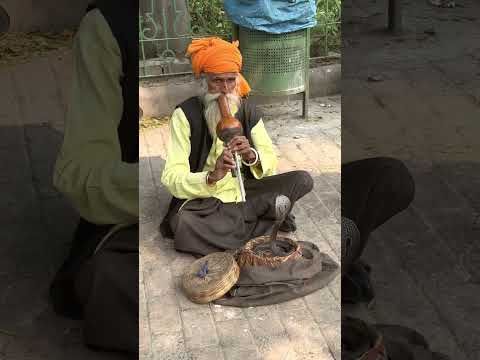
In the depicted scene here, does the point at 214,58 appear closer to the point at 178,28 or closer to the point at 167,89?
the point at 178,28

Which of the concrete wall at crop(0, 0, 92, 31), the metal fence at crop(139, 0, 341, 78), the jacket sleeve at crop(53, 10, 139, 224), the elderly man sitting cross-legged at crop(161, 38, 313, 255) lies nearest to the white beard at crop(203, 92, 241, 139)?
the elderly man sitting cross-legged at crop(161, 38, 313, 255)

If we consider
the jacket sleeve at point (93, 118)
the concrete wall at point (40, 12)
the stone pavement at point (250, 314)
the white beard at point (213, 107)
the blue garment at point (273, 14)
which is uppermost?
the concrete wall at point (40, 12)

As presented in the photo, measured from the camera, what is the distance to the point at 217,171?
75.0 inches

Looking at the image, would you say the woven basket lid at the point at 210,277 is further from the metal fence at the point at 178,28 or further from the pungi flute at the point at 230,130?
the metal fence at the point at 178,28

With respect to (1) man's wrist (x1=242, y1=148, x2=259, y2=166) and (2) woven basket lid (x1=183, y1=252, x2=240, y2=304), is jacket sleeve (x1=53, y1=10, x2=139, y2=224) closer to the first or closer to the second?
(1) man's wrist (x1=242, y1=148, x2=259, y2=166)

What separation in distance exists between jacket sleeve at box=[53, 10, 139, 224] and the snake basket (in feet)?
4.03

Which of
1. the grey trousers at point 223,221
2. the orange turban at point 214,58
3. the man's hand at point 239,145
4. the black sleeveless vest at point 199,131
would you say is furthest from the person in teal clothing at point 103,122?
the grey trousers at point 223,221

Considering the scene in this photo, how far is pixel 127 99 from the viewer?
74cm

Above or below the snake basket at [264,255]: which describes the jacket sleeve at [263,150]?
above

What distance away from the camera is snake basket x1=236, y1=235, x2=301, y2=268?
6.78 feet

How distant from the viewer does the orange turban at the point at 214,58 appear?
132 cm

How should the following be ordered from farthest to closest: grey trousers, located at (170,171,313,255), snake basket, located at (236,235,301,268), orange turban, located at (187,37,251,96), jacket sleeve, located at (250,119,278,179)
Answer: grey trousers, located at (170,171,313,255)
snake basket, located at (236,235,301,268)
jacket sleeve, located at (250,119,278,179)
orange turban, located at (187,37,251,96)

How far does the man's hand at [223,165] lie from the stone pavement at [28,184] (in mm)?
833

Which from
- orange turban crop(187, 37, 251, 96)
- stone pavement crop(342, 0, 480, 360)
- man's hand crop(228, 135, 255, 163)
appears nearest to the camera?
stone pavement crop(342, 0, 480, 360)
